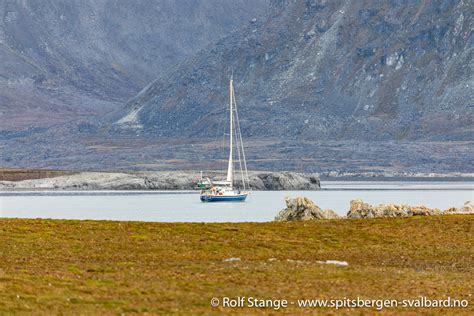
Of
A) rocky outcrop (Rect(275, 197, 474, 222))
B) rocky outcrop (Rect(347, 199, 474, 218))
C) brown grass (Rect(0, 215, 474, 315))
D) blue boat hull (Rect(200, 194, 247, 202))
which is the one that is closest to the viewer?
brown grass (Rect(0, 215, 474, 315))

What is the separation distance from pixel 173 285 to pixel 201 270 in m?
4.29

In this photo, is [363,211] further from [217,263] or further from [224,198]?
[224,198]

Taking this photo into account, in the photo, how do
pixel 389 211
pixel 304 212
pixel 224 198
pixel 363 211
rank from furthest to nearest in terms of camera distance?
1. pixel 224 198
2. pixel 304 212
3. pixel 363 211
4. pixel 389 211

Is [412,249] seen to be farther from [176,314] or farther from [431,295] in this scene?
[176,314]

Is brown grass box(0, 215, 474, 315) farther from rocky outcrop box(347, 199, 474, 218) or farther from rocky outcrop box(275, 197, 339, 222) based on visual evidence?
rocky outcrop box(275, 197, 339, 222)

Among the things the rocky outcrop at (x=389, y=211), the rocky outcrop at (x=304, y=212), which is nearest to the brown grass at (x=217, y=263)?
the rocky outcrop at (x=389, y=211)

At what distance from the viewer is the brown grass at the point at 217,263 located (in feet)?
124

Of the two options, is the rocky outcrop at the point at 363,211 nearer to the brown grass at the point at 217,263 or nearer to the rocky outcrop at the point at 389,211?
the rocky outcrop at the point at 389,211

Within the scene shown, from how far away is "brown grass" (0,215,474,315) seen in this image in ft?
124

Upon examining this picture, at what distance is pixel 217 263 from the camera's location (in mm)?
46812

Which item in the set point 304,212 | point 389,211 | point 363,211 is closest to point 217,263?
point 389,211

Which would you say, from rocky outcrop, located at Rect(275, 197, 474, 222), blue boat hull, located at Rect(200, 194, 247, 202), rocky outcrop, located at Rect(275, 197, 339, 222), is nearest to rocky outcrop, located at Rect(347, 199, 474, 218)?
rocky outcrop, located at Rect(275, 197, 474, 222)

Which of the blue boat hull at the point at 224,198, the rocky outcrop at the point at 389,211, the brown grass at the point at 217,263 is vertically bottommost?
the brown grass at the point at 217,263

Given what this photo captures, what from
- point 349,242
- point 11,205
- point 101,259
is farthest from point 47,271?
point 11,205
